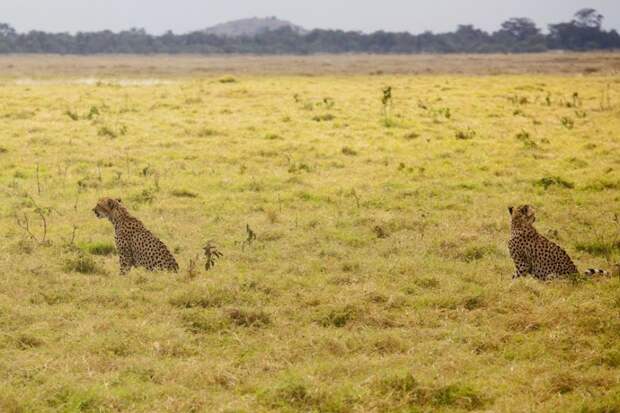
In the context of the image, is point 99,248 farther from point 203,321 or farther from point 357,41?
point 357,41

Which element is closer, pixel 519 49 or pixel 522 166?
pixel 522 166

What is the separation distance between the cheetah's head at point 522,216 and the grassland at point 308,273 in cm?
66

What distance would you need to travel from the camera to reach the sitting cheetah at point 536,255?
9328 mm

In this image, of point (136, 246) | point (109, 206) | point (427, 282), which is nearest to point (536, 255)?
point (427, 282)

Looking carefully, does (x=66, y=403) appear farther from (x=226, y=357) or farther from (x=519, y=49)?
(x=519, y=49)

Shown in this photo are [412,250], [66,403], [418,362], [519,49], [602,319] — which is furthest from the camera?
[519,49]

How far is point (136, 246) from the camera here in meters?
9.87

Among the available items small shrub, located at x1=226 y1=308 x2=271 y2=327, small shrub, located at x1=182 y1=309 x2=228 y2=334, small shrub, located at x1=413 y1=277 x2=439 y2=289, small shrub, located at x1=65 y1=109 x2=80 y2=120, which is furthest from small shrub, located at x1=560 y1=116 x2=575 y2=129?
small shrub, located at x1=182 y1=309 x2=228 y2=334

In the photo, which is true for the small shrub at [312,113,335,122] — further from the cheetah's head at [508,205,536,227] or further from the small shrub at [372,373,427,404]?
the small shrub at [372,373,427,404]

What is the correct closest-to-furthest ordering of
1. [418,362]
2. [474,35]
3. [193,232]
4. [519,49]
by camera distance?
[418,362] → [193,232] → [519,49] → [474,35]

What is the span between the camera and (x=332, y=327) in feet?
26.8

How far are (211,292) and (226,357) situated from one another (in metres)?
1.59

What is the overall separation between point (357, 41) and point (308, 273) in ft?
410

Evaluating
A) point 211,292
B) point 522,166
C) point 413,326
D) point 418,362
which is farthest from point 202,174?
point 418,362
